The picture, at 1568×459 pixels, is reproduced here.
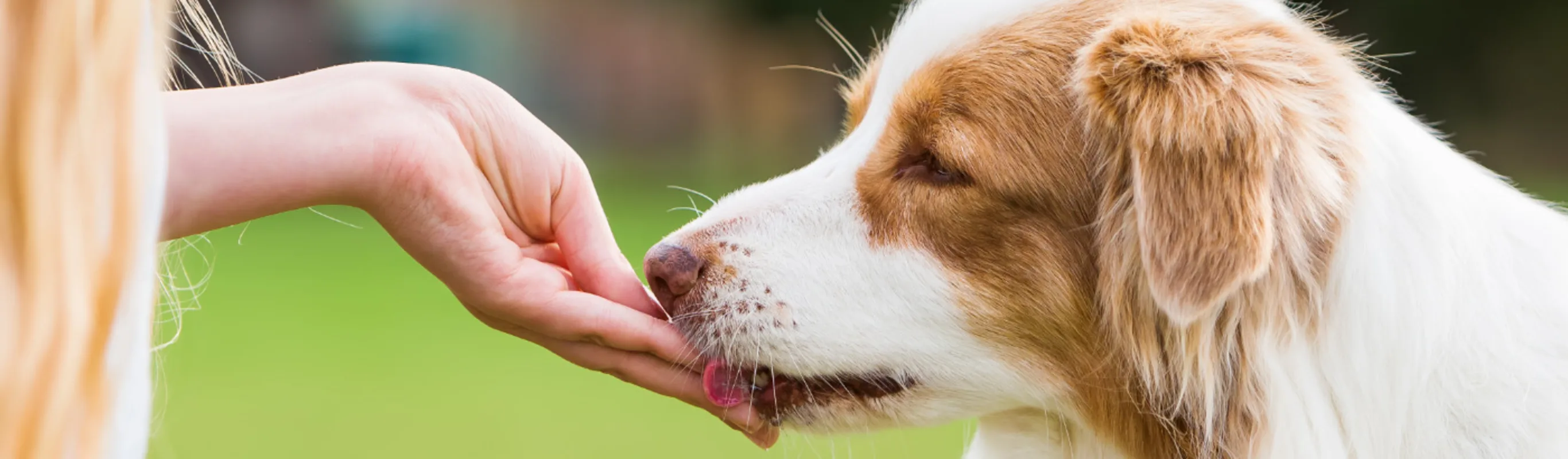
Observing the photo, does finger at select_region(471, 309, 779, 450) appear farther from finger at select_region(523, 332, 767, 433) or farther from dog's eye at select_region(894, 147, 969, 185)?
dog's eye at select_region(894, 147, 969, 185)

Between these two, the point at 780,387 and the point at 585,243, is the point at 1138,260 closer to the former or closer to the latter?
the point at 780,387

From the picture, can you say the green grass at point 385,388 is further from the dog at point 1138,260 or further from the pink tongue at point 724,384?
the dog at point 1138,260

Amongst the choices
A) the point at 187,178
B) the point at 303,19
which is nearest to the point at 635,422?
the point at 187,178

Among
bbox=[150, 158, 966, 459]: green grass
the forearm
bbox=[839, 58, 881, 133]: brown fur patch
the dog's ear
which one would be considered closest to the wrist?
the forearm

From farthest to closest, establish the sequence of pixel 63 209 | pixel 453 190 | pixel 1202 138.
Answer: pixel 453 190 → pixel 1202 138 → pixel 63 209

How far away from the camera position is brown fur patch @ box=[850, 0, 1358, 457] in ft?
7.07

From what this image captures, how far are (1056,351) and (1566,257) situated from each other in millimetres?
865

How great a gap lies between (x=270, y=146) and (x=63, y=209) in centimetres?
59

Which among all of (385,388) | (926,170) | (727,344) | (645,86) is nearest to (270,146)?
(727,344)

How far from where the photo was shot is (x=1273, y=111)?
217 cm

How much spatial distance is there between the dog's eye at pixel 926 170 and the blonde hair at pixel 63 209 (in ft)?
4.65

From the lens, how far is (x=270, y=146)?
204cm

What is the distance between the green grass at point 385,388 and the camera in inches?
249

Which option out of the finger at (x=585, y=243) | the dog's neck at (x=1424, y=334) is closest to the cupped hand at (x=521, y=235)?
the finger at (x=585, y=243)
